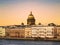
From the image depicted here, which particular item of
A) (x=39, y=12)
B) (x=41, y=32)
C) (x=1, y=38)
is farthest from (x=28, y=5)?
(x=41, y=32)

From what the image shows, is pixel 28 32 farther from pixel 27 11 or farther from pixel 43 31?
pixel 27 11

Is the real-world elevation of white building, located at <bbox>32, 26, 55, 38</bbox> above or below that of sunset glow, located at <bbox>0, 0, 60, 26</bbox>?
below

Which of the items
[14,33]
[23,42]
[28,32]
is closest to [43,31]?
[28,32]

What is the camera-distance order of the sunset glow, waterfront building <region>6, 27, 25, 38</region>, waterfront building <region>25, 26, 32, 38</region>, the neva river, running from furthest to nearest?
waterfront building <region>25, 26, 32, 38</region>
waterfront building <region>6, 27, 25, 38</region>
the neva river
the sunset glow

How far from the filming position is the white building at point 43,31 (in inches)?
375

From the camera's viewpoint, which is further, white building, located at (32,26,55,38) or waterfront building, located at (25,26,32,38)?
waterfront building, located at (25,26,32,38)

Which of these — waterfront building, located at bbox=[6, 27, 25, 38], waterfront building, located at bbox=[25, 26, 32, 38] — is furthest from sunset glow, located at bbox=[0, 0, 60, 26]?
waterfront building, located at bbox=[25, 26, 32, 38]

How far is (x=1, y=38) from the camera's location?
877 centimetres


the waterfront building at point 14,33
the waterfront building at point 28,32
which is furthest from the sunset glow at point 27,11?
the waterfront building at point 28,32

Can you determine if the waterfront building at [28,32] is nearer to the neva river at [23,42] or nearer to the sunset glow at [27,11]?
the neva river at [23,42]

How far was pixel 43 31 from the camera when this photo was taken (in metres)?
10.1

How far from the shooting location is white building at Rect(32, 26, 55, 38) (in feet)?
31.2

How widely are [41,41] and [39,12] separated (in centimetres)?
140

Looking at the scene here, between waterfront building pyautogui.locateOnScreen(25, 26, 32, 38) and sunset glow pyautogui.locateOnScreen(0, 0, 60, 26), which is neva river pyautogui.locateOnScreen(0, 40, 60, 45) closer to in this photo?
waterfront building pyautogui.locateOnScreen(25, 26, 32, 38)
